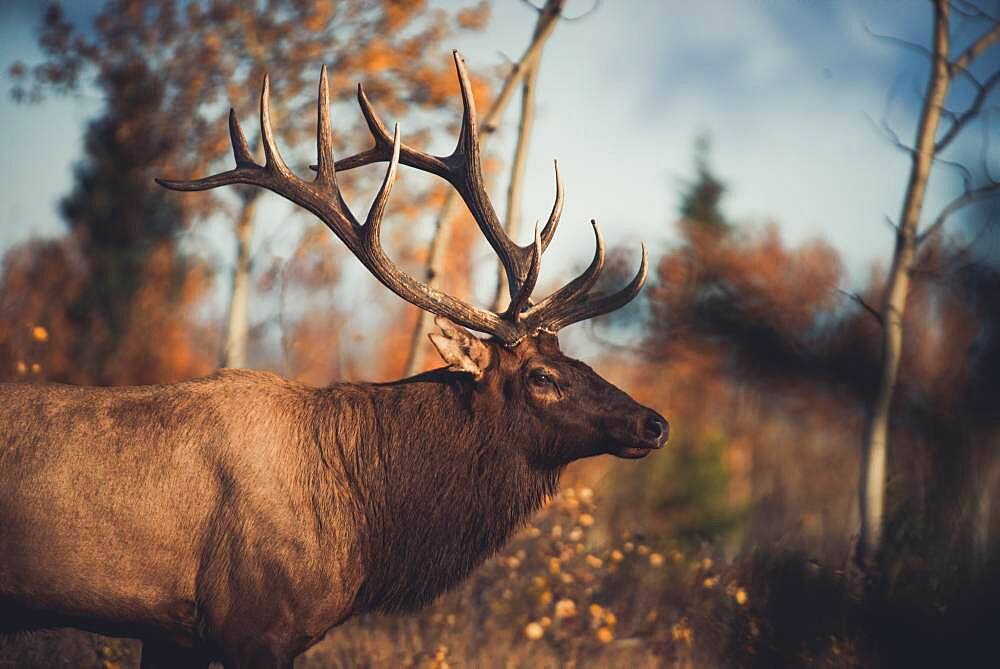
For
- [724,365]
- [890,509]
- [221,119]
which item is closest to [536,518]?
[890,509]

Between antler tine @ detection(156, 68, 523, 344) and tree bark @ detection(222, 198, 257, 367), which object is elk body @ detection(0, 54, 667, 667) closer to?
antler tine @ detection(156, 68, 523, 344)

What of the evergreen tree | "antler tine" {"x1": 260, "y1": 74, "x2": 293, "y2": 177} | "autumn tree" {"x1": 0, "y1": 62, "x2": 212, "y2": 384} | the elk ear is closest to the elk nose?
the elk ear

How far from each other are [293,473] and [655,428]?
1723 millimetres

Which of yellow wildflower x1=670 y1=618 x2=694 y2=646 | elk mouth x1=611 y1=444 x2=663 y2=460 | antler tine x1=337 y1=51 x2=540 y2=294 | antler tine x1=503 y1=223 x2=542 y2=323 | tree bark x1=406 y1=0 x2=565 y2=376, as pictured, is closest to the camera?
elk mouth x1=611 y1=444 x2=663 y2=460

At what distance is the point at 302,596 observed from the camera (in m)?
4.12

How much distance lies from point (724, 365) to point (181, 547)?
8290 mm

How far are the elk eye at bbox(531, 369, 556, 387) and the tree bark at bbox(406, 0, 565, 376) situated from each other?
2.97 m

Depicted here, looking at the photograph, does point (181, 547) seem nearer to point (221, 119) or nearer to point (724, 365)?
point (724, 365)

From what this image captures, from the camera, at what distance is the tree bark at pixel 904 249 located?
702 centimetres

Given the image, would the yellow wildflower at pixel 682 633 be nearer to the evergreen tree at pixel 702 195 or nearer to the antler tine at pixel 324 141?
the antler tine at pixel 324 141

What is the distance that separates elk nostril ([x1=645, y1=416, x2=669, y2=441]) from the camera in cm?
453

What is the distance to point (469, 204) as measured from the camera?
5.39 meters

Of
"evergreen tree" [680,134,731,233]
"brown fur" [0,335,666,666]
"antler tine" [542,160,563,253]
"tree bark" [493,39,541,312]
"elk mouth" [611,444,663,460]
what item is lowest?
"brown fur" [0,335,666,666]

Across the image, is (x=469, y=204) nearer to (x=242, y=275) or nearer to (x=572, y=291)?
(x=572, y=291)
